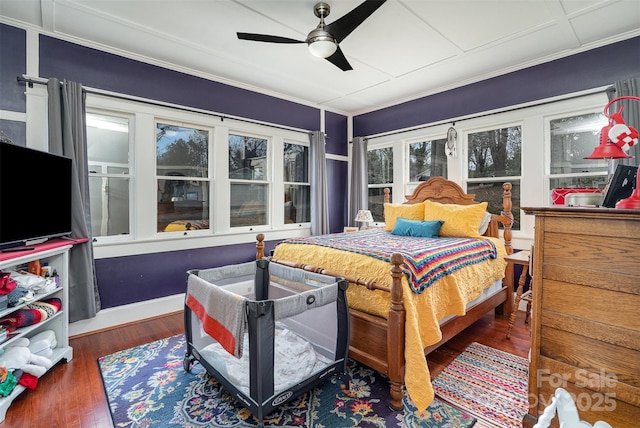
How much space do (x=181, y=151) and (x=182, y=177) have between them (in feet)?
1.03

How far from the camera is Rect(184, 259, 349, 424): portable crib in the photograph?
5.16 feet

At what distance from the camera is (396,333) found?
1.79 m

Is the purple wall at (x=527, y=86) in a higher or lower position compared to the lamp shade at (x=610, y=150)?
higher

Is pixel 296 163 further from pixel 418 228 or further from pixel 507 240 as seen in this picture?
pixel 507 240

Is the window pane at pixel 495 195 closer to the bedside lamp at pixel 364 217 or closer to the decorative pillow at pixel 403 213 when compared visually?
the decorative pillow at pixel 403 213

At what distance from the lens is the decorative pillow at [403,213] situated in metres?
3.73

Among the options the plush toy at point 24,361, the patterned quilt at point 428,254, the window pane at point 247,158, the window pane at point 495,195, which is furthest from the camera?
the window pane at point 247,158

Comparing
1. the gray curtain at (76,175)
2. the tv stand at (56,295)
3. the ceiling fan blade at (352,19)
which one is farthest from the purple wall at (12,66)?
the ceiling fan blade at (352,19)

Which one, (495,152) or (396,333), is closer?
(396,333)

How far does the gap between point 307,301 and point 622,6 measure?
326cm

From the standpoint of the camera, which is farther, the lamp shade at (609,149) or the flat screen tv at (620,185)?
the lamp shade at (609,149)

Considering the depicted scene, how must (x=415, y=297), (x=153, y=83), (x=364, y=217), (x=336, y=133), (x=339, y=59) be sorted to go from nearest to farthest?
(x=415, y=297) < (x=339, y=59) < (x=153, y=83) < (x=364, y=217) < (x=336, y=133)

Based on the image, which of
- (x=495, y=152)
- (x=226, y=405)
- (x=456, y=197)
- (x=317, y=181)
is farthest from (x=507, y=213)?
(x=226, y=405)

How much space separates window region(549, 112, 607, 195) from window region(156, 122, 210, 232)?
3.96 meters
